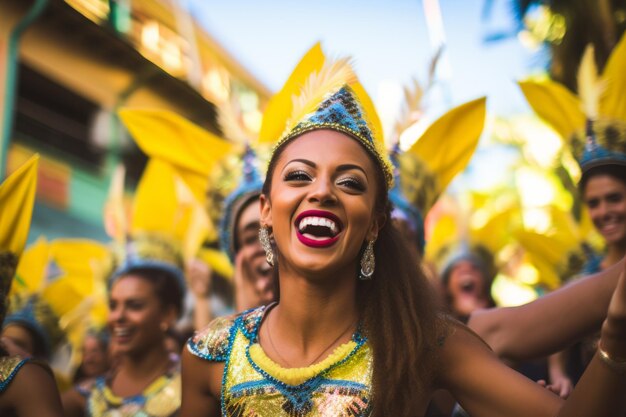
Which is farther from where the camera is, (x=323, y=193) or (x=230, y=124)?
(x=230, y=124)

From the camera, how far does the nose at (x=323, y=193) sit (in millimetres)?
2484

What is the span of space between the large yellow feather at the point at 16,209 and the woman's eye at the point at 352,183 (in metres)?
1.46

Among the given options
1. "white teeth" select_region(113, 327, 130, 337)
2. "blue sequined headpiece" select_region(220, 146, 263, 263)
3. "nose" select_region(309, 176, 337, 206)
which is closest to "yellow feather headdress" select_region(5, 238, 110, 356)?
"white teeth" select_region(113, 327, 130, 337)

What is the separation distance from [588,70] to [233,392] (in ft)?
9.77

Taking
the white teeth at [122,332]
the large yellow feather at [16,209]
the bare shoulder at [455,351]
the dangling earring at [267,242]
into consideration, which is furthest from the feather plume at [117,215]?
the bare shoulder at [455,351]

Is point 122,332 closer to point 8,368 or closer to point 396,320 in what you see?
point 8,368

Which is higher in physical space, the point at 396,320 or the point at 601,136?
the point at 601,136

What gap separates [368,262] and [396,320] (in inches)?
9.0

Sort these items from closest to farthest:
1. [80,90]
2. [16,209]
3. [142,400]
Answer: [16,209] → [142,400] → [80,90]

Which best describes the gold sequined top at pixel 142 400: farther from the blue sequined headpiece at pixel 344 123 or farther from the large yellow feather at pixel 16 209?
the blue sequined headpiece at pixel 344 123

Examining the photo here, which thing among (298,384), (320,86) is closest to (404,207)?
(320,86)

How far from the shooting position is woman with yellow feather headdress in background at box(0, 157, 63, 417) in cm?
279

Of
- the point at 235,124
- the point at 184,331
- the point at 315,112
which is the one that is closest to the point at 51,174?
the point at 184,331

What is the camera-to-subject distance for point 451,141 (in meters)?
4.39
